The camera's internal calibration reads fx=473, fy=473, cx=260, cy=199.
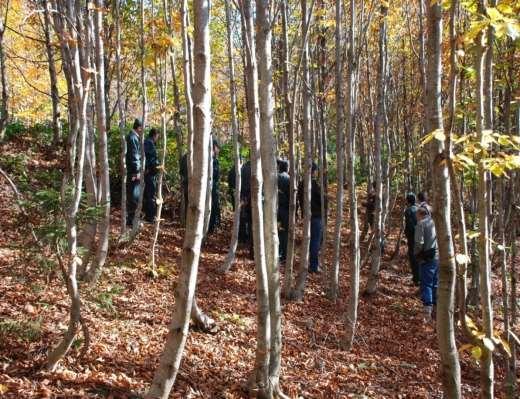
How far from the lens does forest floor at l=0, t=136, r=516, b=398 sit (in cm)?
381

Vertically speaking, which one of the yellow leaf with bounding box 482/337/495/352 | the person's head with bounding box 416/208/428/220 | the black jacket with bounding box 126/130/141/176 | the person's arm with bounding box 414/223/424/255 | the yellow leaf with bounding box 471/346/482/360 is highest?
the black jacket with bounding box 126/130/141/176

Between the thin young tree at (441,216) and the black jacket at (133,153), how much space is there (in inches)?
292

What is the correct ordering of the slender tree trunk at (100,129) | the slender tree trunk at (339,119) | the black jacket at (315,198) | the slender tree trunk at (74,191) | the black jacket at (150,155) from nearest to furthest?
the slender tree trunk at (74,191) < the slender tree trunk at (100,129) < the slender tree trunk at (339,119) < the black jacket at (315,198) < the black jacket at (150,155)

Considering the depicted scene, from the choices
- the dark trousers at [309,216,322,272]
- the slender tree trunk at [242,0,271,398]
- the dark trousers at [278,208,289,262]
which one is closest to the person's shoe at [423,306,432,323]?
the dark trousers at [309,216,322,272]

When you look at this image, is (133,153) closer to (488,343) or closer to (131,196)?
(131,196)

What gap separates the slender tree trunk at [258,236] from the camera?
3.91 meters

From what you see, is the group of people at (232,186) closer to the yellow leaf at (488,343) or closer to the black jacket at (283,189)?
the black jacket at (283,189)

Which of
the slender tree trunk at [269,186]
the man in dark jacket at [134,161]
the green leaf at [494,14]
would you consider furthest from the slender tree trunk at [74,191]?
the man in dark jacket at [134,161]

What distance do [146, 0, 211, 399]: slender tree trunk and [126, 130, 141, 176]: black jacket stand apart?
6.82m

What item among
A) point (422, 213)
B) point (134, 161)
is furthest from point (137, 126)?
point (422, 213)

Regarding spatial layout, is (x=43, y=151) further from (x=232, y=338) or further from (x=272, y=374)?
(x=272, y=374)

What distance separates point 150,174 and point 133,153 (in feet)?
3.38

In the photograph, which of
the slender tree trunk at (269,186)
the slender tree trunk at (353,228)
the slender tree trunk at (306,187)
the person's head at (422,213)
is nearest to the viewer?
the slender tree trunk at (269,186)

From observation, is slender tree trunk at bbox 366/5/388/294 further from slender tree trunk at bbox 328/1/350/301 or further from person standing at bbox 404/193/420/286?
person standing at bbox 404/193/420/286
